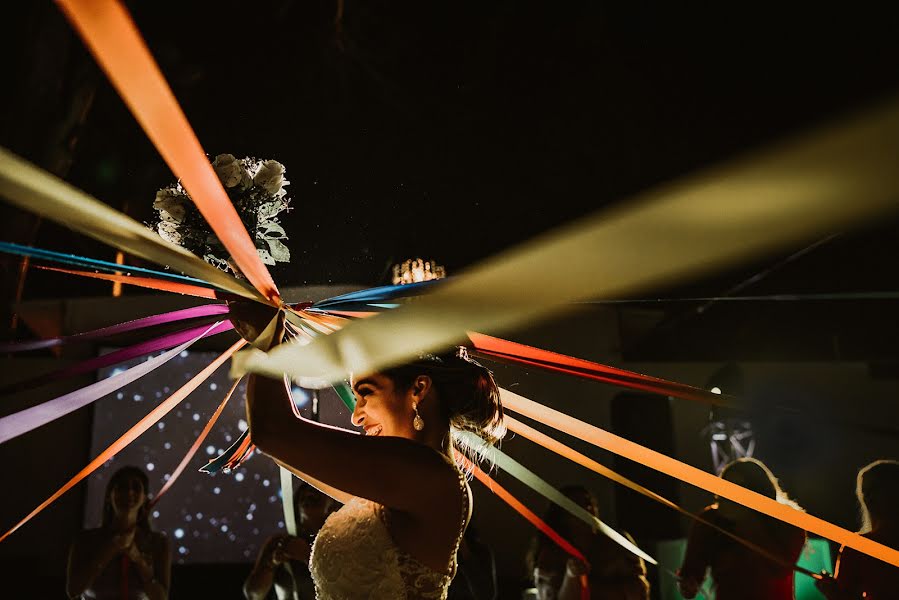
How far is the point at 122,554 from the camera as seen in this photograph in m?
3.73

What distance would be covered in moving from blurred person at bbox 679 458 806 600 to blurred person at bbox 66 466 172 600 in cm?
314

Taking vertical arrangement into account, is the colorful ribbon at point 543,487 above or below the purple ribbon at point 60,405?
below

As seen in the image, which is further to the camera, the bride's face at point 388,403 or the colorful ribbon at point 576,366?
the colorful ribbon at point 576,366

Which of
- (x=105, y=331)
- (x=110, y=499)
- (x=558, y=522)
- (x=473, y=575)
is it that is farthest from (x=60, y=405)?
(x=558, y=522)

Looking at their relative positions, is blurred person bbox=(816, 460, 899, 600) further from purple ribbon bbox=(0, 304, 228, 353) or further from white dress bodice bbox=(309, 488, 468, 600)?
purple ribbon bbox=(0, 304, 228, 353)

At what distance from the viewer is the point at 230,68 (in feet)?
17.5

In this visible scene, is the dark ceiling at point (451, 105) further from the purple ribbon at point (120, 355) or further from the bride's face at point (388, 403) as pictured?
the bride's face at point (388, 403)

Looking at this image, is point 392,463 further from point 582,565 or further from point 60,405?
point 582,565

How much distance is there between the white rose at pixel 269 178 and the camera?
2131 millimetres

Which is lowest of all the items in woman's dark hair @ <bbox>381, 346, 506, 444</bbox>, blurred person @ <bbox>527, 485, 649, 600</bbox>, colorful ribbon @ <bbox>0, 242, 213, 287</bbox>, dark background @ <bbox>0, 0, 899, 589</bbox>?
blurred person @ <bbox>527, 485, 649, 600</bbox>

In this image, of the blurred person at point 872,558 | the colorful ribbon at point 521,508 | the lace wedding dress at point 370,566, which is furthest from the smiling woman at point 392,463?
the blurred person at point 872,558

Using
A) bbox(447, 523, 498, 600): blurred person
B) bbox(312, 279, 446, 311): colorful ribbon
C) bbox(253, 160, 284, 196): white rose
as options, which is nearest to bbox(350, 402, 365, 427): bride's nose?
bbox(312, 279, 446, 311): colorful ribbon

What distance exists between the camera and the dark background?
472 centimetres

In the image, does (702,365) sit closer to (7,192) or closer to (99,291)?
(99,291)
